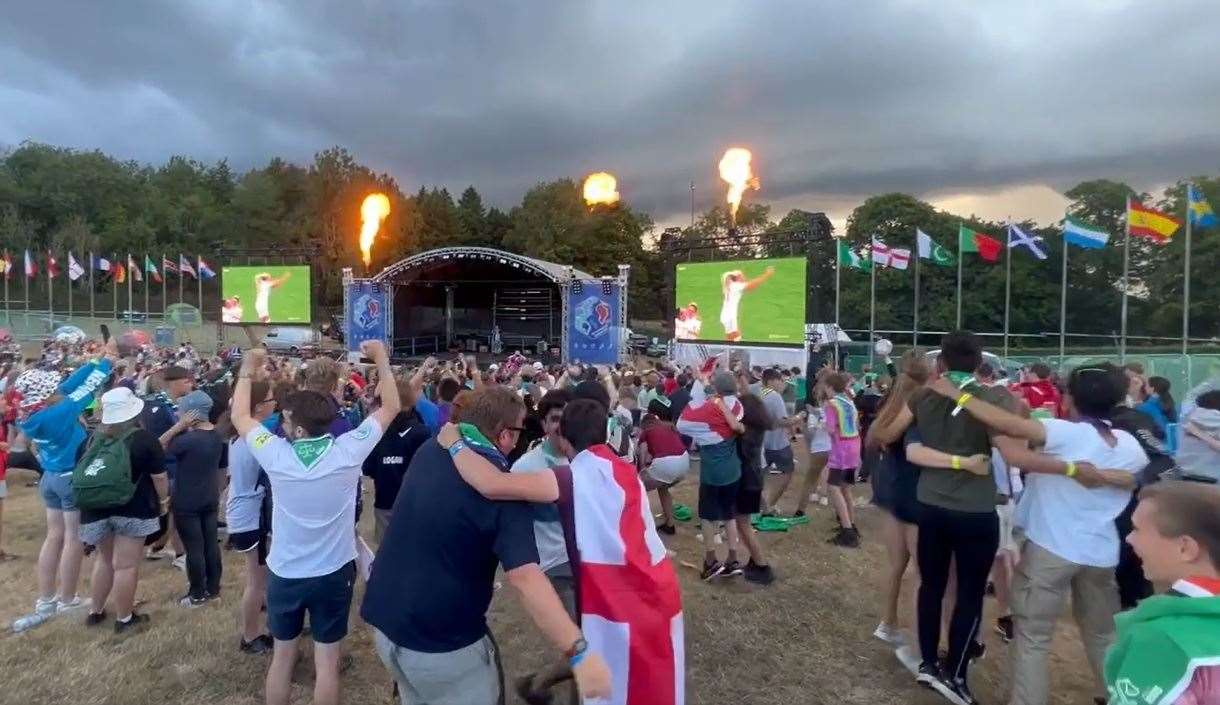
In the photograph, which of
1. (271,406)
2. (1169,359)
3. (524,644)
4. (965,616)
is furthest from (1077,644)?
(1169,359)

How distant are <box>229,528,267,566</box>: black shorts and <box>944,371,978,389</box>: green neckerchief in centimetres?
399

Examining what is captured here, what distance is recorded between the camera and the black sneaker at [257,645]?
4.26 metres

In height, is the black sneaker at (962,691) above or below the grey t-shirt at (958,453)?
below

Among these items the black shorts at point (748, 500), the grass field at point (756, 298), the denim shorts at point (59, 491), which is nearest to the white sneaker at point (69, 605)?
the denim shorts at point (59, 491)

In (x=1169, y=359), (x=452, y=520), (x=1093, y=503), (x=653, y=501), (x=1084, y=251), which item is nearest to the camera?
(x=452, y=520)

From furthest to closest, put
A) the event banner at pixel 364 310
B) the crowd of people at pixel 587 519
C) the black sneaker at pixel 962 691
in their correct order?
the event banner at pixel 364 310 < the black sneaker at pixel 962 691 < the crowd of people at pixel 587 519

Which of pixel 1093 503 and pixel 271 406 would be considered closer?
pixel 1093 503

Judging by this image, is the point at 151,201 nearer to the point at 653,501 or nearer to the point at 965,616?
the point at 653,501

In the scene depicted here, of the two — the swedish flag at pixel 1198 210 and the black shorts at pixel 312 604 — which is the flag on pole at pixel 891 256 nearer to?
the swedish flag at pixel 1198 210

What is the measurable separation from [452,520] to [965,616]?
9.58ft

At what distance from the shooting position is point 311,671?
4062 mm

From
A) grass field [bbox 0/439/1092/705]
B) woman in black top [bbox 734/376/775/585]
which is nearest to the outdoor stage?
woman in black top [bbox 734/376/775/585]

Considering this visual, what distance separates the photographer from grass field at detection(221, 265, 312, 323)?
85.8 feet

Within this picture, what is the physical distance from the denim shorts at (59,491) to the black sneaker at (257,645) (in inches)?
65.6
